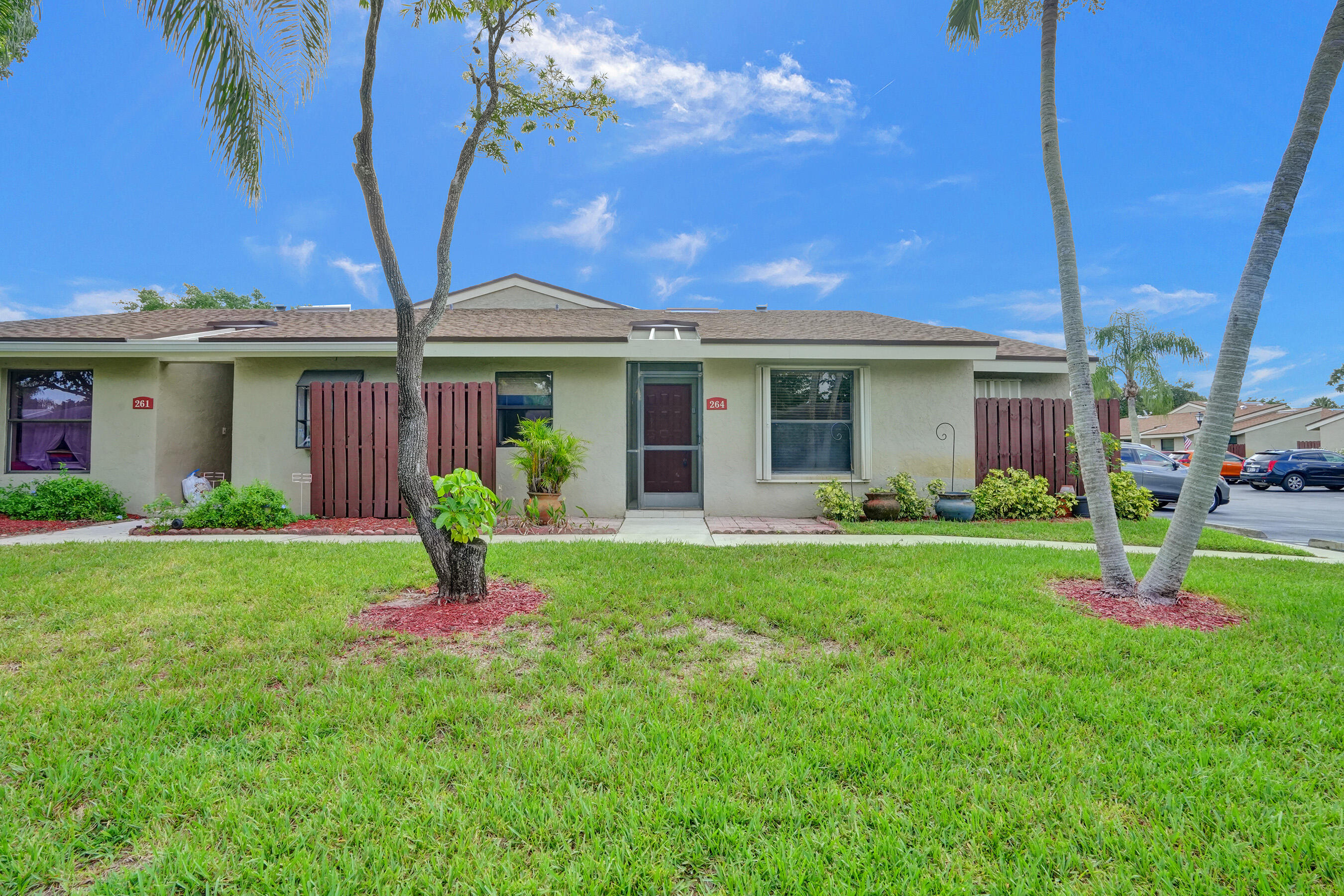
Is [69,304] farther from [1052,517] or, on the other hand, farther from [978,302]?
[978,302]

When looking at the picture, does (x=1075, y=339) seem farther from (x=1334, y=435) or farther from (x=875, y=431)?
(x=1334, y=435)

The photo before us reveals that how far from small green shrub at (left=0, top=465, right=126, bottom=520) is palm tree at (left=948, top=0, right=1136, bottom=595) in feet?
43.3

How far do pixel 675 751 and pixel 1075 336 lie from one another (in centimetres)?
474

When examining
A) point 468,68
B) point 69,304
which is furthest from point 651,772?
point 69,304

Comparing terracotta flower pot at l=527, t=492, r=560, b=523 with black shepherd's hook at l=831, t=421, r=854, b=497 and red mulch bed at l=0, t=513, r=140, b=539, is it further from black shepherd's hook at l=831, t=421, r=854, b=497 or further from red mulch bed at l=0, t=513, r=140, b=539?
red mulch bed at l=0, t=513, r=140, b=539

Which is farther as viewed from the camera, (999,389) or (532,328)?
(999,389)

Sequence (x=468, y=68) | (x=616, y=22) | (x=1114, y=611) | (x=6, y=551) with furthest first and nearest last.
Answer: (x=616, y=22) < (x=6, y=551) < (x=468, y=68) < (x=1114, y=611)

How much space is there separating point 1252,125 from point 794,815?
28230 millimetres

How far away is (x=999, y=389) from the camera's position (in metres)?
11.1

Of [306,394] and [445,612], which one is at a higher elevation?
[306,394]

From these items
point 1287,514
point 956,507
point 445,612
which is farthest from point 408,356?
point 1287,514

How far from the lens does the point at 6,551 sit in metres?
6.04

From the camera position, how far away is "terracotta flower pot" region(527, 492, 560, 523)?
26.9ft

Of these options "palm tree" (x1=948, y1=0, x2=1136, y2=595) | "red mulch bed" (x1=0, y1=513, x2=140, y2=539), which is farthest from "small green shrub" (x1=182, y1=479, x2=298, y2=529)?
"palm tree" (x1=948, y1=0, x2=1136, y2=595)
